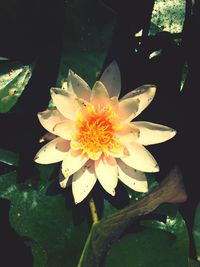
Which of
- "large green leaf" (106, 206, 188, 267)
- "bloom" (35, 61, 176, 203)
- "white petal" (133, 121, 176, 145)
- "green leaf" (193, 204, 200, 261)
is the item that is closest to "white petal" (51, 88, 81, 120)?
"bloom" (35, 61, 176, 203)

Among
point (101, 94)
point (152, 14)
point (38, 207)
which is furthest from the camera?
point (152, 14)

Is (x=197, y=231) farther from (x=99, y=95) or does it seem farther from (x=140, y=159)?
(x=99, y=95)

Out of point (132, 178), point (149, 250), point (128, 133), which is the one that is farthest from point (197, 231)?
point (128, 133)

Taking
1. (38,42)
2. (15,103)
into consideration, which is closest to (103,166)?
(15,103)

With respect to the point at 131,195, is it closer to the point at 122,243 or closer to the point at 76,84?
the point at 122,243

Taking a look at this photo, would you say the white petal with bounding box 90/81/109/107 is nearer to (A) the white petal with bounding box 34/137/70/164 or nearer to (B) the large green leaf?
(A) the white petal with bounding box 34/137/70/164

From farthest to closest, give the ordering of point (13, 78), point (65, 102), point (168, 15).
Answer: point (168, 15), point (13, 78), point (65, 102)
